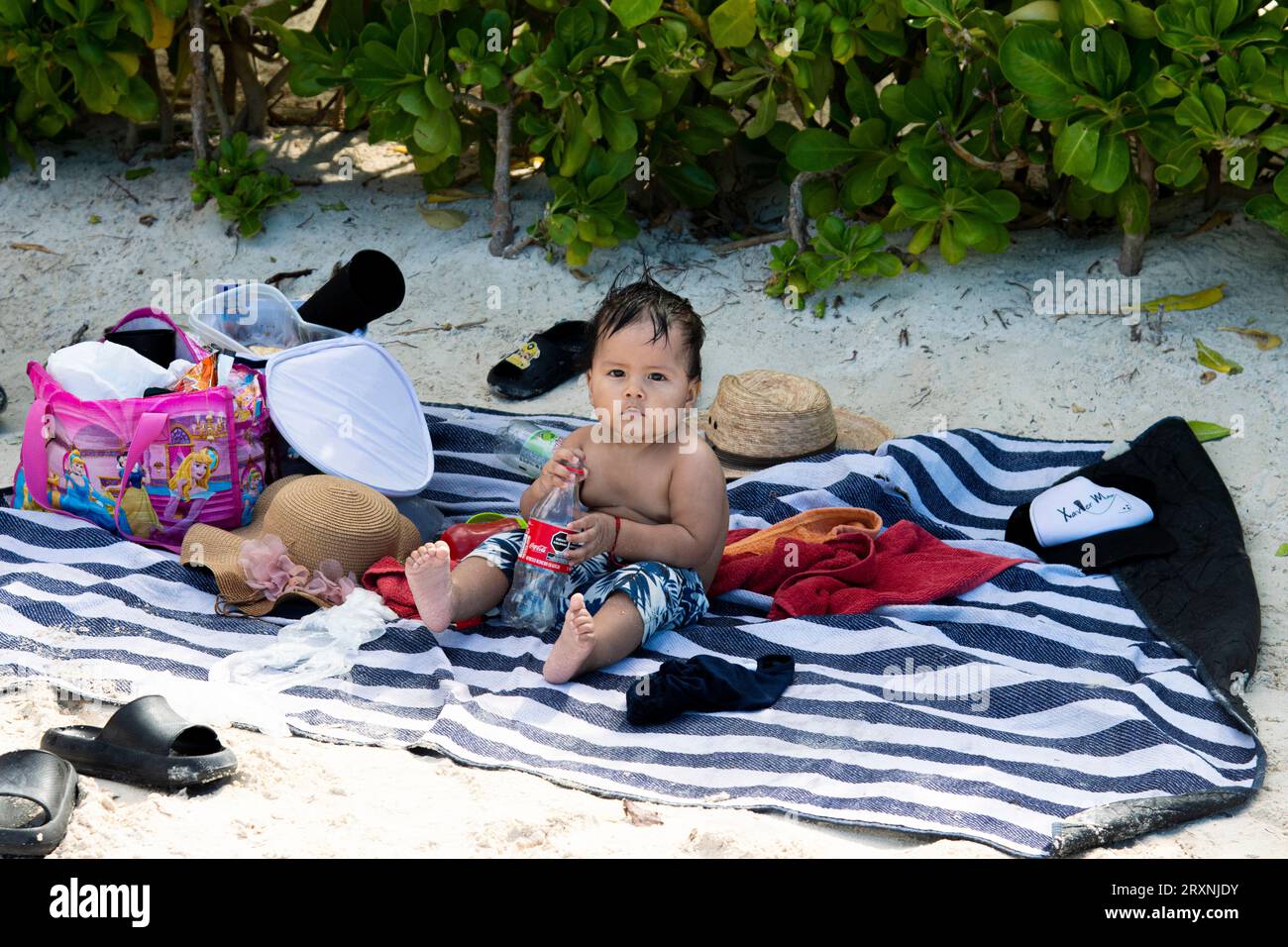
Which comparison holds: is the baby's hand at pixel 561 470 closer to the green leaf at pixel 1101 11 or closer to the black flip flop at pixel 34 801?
the black flip flop at pixel 34 801

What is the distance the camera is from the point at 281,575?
3.54 metres

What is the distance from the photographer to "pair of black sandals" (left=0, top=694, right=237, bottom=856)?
2.36 m

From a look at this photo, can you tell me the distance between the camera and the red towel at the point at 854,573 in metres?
3.58

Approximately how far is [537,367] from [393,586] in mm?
1618

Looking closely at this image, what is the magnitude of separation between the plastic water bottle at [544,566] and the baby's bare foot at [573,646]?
0.21m

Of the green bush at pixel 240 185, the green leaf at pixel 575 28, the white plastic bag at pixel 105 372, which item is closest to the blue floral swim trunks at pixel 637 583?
the white plastic bag at pixel 105 372

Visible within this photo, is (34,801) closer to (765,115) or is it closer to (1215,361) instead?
(765,115)

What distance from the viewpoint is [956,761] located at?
9.34 feet

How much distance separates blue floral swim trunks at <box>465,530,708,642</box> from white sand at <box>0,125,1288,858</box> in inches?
25.8

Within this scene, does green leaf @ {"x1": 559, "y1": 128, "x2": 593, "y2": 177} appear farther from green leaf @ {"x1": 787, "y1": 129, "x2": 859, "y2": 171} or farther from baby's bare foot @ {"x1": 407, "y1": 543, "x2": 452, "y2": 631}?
baby's bare foot @ {"x1": 407, "y1": 543, "x2": 452, "y2": 631}

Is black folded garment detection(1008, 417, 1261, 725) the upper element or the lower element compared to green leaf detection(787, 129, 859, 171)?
lower

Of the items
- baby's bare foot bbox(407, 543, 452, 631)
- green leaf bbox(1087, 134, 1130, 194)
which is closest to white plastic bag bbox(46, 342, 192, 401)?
baby's bare foot bbox(407, 543, 452, 631)
